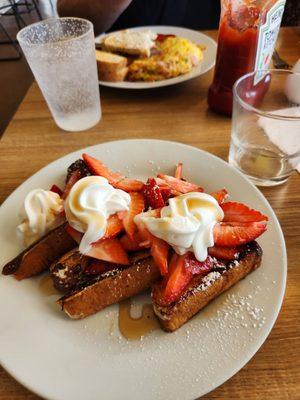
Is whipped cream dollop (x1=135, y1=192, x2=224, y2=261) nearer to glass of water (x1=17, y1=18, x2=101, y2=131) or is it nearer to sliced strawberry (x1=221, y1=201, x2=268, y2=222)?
sliced strawberry (x1=221, y1=201, x2=268, y2=222)

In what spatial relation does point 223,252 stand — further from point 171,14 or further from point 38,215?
point 171,14

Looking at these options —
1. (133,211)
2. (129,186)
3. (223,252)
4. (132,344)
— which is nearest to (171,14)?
(129,186)

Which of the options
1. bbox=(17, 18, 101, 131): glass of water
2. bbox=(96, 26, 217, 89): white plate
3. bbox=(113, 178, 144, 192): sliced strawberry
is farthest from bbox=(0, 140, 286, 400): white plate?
bbox=(96, 26, 217, 89): white plate

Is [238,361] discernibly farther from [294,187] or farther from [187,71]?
[187,71]

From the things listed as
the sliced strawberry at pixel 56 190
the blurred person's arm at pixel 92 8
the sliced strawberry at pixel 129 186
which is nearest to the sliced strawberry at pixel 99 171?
the sliced strawberry at pixel 129 186

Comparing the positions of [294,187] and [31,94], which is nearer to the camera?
[294,187]

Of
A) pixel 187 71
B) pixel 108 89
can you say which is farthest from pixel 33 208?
pixel 187 71
